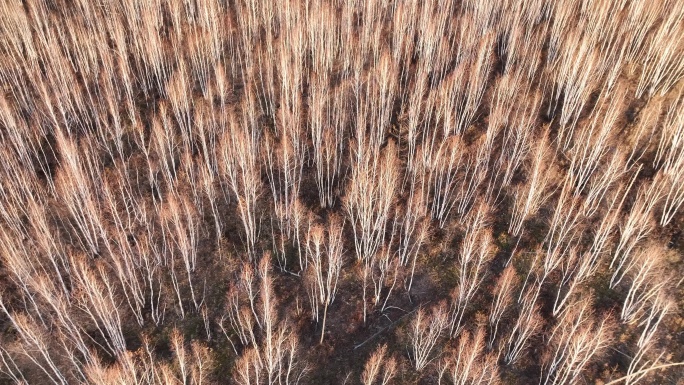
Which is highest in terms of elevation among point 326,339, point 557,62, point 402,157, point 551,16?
point 551,16

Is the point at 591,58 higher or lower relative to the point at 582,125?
higher

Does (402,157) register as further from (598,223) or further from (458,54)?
(598,223)

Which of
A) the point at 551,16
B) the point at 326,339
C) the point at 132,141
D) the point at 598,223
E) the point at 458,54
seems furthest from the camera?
the point at 551,16

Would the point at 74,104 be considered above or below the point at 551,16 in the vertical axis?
below

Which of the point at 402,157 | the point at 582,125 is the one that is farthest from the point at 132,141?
the point at 582,125

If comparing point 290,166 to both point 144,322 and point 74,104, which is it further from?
point 74,104

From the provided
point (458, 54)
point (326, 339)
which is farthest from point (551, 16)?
point (326, 339)

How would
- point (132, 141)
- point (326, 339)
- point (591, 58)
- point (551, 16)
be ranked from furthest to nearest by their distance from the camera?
1. point (551, 16)
2. point (132, 141)
3. point (591, 58)
4. point (326, 339)

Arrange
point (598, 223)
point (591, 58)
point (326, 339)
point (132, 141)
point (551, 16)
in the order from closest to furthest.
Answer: point (326, 339)
point (598, 223)
point (591, 58)
point (132, 141)
point (551, 16)

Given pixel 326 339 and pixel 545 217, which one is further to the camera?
pixel 545 217
